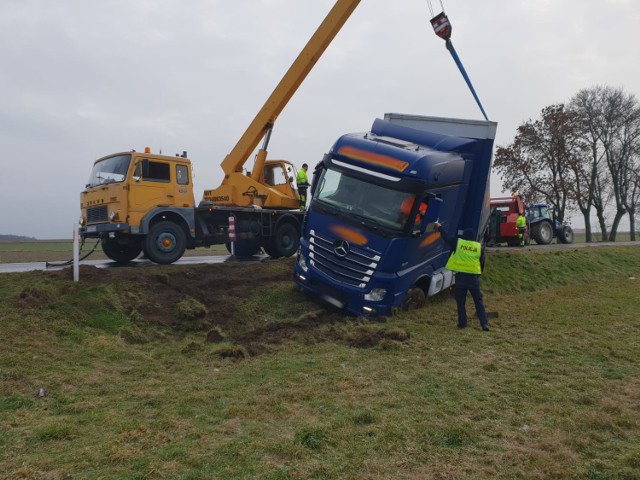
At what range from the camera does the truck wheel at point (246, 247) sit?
13.7 metres

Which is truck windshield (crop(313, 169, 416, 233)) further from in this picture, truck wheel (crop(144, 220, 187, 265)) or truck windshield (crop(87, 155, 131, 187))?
truck windshield (crop(87, 155, 131, 187))

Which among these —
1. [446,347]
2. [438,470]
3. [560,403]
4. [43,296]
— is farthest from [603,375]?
[43,296]

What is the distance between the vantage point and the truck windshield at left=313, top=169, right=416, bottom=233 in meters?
8.76

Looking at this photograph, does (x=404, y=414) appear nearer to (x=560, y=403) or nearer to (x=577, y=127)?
A: (x=560, y=403)

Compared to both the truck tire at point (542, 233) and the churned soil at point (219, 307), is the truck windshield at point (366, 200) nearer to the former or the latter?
the churned soil at point (219, 307)

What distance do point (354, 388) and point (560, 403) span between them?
194 cm

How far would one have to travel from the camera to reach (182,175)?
40.9 feet

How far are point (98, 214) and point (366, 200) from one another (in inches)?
248

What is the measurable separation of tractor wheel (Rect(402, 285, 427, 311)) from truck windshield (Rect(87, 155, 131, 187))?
21.8 ft

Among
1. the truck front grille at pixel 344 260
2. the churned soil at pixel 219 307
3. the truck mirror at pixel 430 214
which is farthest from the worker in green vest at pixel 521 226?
the truck front grille at pixel 344 260

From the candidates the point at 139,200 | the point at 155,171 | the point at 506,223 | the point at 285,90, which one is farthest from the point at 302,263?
the point at 506,223

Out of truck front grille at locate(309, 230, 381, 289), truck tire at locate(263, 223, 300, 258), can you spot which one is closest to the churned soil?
truck front grille at locate(309, 230, 381, 289)

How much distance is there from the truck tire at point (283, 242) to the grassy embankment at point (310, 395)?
466 cm

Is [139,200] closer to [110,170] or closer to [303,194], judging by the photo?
[110,170]
